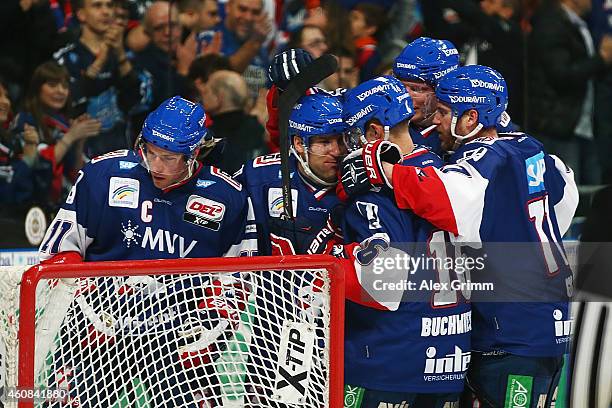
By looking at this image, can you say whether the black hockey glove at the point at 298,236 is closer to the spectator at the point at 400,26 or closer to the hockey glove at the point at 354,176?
the hockey glove at the point at 354,176

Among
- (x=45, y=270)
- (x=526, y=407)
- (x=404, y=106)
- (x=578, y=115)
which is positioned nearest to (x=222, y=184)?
(x=404, y=106)

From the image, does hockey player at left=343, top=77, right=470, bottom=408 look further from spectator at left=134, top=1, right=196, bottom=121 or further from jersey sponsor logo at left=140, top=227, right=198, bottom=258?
spectator at left=134, top=1, right=196, bottom=121

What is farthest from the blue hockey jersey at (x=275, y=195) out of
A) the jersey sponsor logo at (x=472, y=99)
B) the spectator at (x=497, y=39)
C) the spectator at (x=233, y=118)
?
the spectator at (x=497, y=39)

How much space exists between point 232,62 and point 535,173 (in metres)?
2.33

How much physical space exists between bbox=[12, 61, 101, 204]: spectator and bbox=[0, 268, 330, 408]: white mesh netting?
7.77ft

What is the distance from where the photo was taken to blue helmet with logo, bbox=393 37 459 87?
3613 millimetres

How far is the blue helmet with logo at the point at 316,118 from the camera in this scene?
3.22 metres

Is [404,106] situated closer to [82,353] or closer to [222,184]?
[222,184]

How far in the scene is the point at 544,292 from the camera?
3232 millimetres

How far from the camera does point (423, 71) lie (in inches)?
142

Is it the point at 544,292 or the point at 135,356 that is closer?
the point at 135,356

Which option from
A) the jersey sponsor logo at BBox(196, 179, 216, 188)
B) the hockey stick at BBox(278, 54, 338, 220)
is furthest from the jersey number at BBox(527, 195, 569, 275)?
the jersey sponsor logo at BBox(196, 179, 216, 188)

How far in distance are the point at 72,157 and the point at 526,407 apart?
2.58 metres

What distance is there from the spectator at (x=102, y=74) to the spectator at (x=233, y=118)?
0.34 metres
